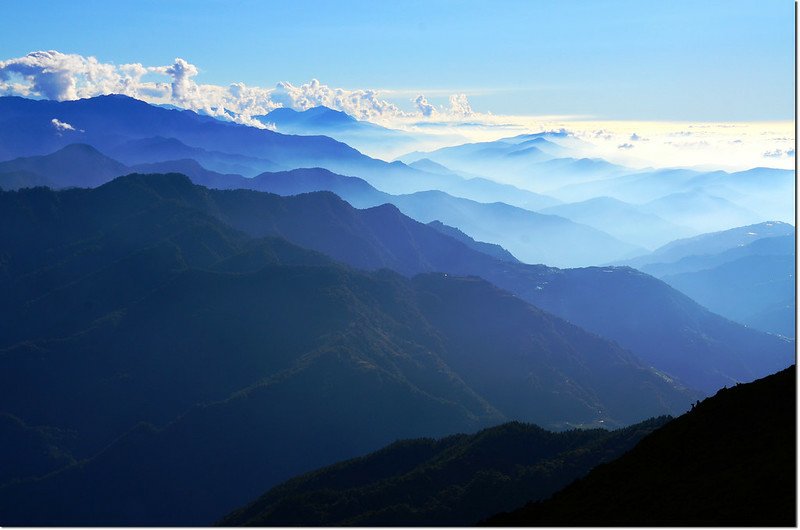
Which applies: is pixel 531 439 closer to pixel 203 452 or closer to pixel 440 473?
pixel 440 473

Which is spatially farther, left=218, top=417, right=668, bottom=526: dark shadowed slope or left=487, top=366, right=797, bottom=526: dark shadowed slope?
left=218, top=417, right=668, bottom=526: dark shadowed slope

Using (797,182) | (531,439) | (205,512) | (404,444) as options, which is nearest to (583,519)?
(797,182)

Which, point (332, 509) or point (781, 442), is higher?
point (781, 442)

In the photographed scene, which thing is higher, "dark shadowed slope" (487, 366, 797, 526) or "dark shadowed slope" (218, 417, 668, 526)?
"dark shadowed slope" (487, 366, 797, 526)

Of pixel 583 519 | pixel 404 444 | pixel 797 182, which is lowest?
pixel 404 444
